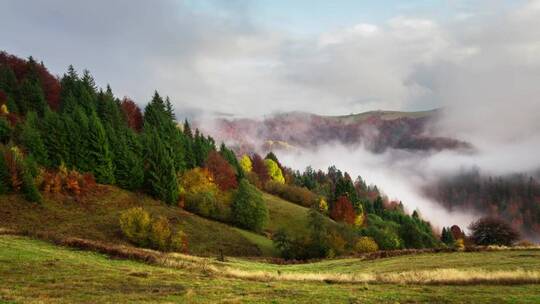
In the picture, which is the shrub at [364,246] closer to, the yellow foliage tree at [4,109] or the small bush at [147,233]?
the small bush at [147,233]

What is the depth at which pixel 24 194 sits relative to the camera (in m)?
77.3

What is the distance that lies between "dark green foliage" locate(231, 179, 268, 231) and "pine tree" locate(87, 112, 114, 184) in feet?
92.9

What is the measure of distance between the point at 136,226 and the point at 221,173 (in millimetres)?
52521

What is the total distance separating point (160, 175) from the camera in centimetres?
9819

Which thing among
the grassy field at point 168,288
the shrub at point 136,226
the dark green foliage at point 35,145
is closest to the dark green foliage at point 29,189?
the dark green foliage at point 35,145

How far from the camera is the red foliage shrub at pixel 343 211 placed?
138 metres

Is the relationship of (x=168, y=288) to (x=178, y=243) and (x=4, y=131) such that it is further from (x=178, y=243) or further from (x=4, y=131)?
(x=4, y=131)

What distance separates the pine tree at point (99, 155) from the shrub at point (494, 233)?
9472 cm

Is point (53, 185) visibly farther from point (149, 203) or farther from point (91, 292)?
point (91, 292)

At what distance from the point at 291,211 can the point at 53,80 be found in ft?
294

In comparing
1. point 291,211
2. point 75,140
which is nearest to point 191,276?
point 75,140

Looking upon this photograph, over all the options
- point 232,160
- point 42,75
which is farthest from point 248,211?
point 42,75

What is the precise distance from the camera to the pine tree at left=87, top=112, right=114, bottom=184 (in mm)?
92812

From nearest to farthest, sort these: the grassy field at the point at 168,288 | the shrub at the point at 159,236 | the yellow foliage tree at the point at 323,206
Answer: the grassy field at the point at 168,288 < the shrub at the point at 159,236 < the yellow foliage tree at the point at 323,206
